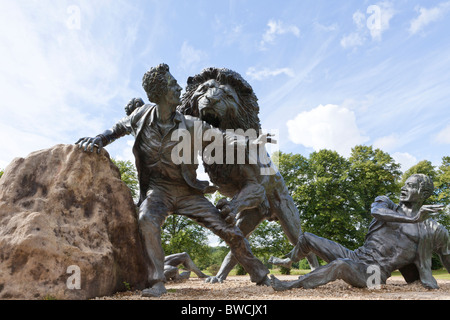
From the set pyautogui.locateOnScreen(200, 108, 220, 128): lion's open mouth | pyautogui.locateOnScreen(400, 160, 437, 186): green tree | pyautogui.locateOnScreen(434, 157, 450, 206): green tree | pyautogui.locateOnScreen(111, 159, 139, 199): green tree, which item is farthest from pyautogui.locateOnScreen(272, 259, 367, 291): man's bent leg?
pyautogui.locateOnScreen(400, 160, 437, 186): green tree

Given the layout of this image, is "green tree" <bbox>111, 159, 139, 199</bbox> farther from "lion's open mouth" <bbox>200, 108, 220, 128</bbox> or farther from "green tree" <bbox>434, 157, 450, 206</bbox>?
"green tree" <bbox>434, 157, 450, 206</bbox>

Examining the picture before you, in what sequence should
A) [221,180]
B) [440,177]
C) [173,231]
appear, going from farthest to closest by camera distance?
[440,177]
[173,231]
[221,180]

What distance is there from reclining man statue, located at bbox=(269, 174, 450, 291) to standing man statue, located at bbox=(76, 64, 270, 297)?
887 millimetres

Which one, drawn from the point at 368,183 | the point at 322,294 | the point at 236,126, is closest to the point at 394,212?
the point at 322,294

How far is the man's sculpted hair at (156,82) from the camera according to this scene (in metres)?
4.58

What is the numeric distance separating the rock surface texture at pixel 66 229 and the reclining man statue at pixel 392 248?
6.57ft

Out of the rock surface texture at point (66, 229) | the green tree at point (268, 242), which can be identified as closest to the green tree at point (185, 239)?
Result: the green tree at point (268, 242)

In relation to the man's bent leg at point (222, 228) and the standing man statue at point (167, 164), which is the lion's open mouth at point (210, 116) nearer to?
the standing man statue at point (167, 164)

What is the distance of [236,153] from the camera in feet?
16.7

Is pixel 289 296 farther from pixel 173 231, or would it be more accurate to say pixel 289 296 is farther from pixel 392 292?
pixel 173 231

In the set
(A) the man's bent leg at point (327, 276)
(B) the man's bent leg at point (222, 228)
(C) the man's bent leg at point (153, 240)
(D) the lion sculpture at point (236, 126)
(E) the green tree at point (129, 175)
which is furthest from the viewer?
(E) the green tree at point (129, 175)

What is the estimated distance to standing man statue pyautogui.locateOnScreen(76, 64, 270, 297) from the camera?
462 cm
